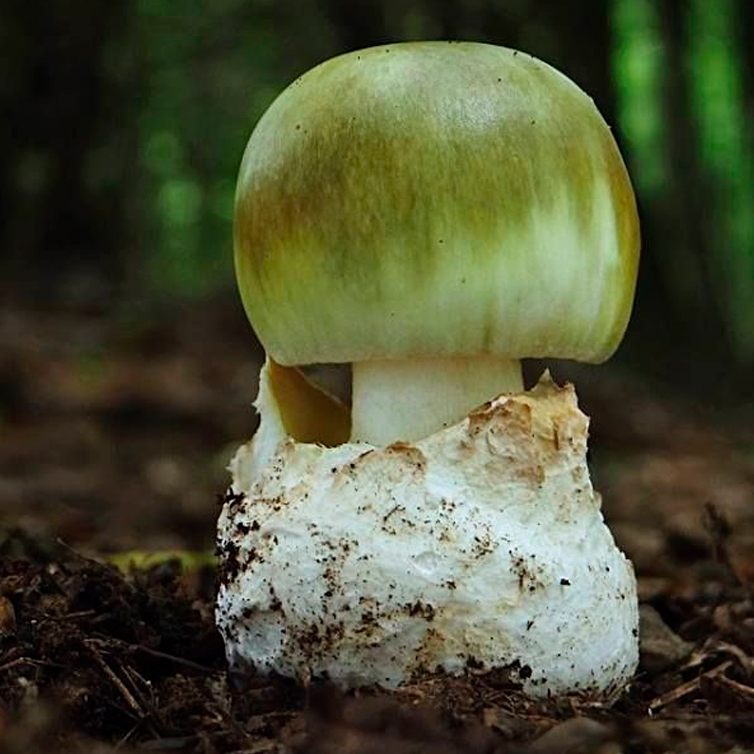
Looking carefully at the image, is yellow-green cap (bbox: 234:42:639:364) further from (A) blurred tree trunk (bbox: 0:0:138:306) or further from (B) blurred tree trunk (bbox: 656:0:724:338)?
(B) blurred tree trunk (bbox: 656:0:724:338)

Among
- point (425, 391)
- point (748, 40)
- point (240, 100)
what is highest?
point (748, 40)

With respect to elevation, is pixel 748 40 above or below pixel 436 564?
above

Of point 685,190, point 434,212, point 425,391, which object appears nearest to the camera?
point 434,212

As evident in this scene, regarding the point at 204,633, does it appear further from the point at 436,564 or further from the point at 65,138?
the point at 65,138

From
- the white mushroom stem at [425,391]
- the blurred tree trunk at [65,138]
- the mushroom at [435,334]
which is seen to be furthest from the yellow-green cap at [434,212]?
the blurred tree trunk at [65,138]

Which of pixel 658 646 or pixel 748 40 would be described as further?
pixel 748 40

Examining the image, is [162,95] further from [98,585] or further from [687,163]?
[98,585]

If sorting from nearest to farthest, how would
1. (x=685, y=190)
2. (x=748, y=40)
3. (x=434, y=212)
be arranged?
1. (x=434, y=212)
2. (x=748, y=40)
3. (x=685, y=190)

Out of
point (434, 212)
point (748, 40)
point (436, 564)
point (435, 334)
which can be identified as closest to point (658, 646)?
point (436, 564)
